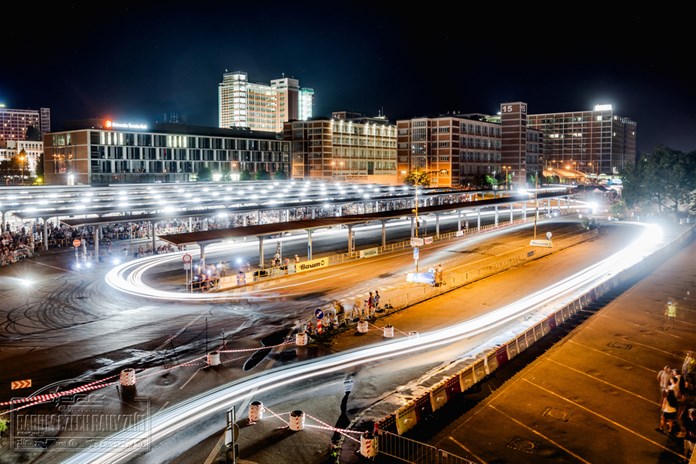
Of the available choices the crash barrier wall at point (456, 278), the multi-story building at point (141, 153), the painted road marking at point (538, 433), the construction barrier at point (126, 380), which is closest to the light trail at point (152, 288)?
the crash barrier wall at point (456, 278)

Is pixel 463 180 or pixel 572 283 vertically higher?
pixel 463 180

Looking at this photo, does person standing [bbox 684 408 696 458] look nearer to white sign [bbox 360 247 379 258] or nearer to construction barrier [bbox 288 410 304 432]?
construction barrier [bbox 288 410 304 432]

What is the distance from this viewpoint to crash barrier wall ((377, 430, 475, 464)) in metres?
13.6

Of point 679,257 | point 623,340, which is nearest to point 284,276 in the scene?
point 623,340

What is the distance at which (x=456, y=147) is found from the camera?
149 metres

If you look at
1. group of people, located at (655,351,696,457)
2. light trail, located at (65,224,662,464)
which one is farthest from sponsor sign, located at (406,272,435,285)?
group of people, located at (655,351,696,457)

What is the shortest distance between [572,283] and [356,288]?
1474 cm

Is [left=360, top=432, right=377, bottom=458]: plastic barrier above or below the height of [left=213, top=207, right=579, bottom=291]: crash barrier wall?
below

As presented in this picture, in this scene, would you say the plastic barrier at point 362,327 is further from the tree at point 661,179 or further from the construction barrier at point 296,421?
the tree at point 661,179

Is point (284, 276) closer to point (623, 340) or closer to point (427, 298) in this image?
point (427, 298)

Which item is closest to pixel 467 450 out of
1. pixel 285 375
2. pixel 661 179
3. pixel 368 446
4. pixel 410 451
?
pixel 410 451

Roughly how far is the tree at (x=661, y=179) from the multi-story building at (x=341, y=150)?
259ft

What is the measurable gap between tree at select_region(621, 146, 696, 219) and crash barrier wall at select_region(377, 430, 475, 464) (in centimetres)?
8262

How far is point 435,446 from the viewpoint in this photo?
14.4 meters
